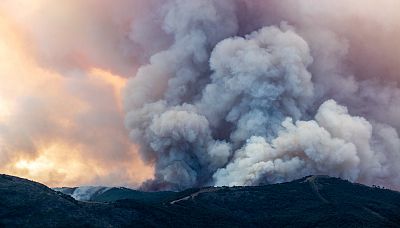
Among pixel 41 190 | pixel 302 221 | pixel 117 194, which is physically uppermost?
pixel 117 194

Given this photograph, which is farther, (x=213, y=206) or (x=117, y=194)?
(x=117, y=194)

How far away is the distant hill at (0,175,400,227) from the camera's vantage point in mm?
109875

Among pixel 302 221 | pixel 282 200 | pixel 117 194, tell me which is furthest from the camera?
pixel 117 194

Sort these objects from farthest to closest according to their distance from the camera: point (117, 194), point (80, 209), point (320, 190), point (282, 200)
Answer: point (117, 194), point (320, 190), point (282, 200), point (80, 209)

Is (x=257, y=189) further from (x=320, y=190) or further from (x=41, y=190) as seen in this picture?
(x=41, y=190)

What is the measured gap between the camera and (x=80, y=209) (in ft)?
374

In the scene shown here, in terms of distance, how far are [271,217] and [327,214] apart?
13486mm

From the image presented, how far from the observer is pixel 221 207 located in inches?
5517

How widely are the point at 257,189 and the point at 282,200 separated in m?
9.48

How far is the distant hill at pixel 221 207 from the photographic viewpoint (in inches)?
4326

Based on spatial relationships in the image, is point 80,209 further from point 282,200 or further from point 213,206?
point 282,200

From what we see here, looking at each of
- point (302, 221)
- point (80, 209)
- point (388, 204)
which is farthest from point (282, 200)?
point (80, 209)

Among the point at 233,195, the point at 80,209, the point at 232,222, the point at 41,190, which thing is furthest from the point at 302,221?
the point at 41,190

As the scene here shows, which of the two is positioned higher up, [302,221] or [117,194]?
[117,194]
